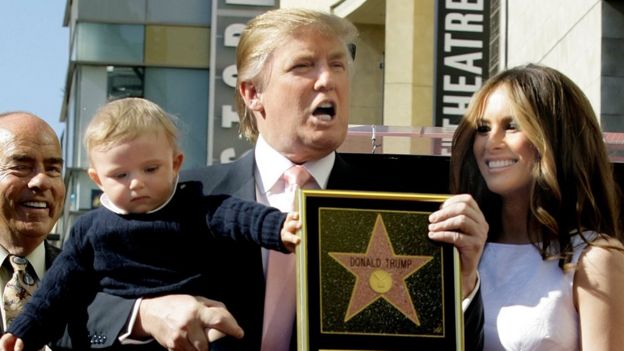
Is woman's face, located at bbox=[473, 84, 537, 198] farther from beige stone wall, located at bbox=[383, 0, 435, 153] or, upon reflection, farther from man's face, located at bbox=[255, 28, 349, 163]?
beige stone wall, located at bbox=[383, 0, 435, 153]

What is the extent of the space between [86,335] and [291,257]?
750 millimetres

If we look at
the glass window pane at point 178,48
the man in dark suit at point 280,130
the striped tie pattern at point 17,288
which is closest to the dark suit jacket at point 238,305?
the man in dark suit at point 280,130

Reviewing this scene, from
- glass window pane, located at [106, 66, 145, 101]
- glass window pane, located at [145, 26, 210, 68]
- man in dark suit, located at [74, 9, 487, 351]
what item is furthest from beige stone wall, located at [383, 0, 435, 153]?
man in dark suit, located at [74, 9, 487, 351]

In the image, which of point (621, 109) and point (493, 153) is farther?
point (621, 109)

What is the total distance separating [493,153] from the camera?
18.2 feet

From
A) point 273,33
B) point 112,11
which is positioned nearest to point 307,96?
point 273,33

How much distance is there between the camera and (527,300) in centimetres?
546

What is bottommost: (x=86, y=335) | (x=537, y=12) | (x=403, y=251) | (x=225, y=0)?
(x=86, y=335)

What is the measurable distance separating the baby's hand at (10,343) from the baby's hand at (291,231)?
105cm

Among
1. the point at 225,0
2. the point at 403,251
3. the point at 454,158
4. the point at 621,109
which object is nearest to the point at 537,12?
the point at 621,109

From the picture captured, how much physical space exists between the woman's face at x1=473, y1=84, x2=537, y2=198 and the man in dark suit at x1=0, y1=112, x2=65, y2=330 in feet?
5.93

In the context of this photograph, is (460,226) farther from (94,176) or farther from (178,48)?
(178,48)

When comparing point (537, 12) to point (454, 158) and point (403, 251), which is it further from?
point (403, 251)

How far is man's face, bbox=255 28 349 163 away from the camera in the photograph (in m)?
5.37
